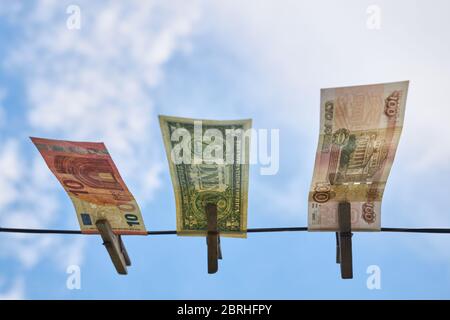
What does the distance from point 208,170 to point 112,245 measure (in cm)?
117

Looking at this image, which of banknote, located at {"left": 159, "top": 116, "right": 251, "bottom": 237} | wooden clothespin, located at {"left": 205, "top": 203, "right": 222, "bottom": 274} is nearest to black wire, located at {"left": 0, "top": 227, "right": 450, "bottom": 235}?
banknote, located at {"left": 159, "top": 116, "right": 251, "bottom": 237}

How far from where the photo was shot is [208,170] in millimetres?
5895

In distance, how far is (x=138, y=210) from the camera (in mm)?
6070

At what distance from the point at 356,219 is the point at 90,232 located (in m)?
2.49

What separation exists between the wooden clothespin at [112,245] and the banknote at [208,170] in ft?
2.05

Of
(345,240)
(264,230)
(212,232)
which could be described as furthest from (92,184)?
(345,240)

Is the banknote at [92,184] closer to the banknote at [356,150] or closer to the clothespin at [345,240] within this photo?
the banknote at [356,150]

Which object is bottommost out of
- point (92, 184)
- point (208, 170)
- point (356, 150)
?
point (92, 184)

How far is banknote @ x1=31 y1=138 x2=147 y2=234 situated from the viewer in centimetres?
570

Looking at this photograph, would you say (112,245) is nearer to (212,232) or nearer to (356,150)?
(212,232)

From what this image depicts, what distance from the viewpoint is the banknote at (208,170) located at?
5562 millimetres

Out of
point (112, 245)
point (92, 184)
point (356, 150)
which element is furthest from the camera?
point (112, 245)

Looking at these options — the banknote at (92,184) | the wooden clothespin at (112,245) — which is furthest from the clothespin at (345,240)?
the wooden clothespin at (112,245)

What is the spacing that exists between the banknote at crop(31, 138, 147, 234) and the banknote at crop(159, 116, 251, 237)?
0.48 m
